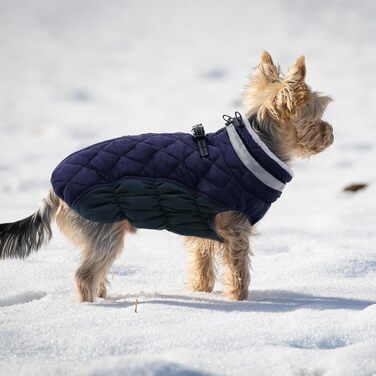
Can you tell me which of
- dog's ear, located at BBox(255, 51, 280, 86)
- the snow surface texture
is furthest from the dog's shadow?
dog's ear, located at BBox(255, 51, 280, 86)

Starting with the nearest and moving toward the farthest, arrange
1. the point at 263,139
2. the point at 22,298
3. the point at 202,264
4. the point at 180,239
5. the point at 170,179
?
1. the point at 170,179
2. the point at 22,298
3. the point at 263,139
4. the point at 202,264
5. the point at 180,239

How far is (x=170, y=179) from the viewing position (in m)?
3.56

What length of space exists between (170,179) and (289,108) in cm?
92

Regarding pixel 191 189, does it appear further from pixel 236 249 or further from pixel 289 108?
pixel 289 108

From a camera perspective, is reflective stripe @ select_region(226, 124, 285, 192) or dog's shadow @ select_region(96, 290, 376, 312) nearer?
dog's shadow @ select_region(96, 290, 376, 312)

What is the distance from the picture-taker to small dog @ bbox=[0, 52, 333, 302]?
357 centimetres

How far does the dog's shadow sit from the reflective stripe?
0.69m

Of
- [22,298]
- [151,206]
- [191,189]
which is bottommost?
[22,298]

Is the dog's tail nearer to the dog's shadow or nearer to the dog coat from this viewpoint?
the dog coat

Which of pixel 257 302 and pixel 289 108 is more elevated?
pixel 289 108

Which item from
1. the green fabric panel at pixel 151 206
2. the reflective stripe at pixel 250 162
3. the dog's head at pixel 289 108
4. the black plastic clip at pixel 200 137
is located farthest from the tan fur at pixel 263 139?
the black plastic clip at pixel 200 137

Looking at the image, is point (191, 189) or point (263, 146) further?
point (263, 146)

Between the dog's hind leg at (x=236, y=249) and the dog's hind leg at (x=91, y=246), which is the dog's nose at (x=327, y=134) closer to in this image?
the dog's hind leg at (x=236, y=249)

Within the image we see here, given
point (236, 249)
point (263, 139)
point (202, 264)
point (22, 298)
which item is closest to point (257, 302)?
point (236, 249)
